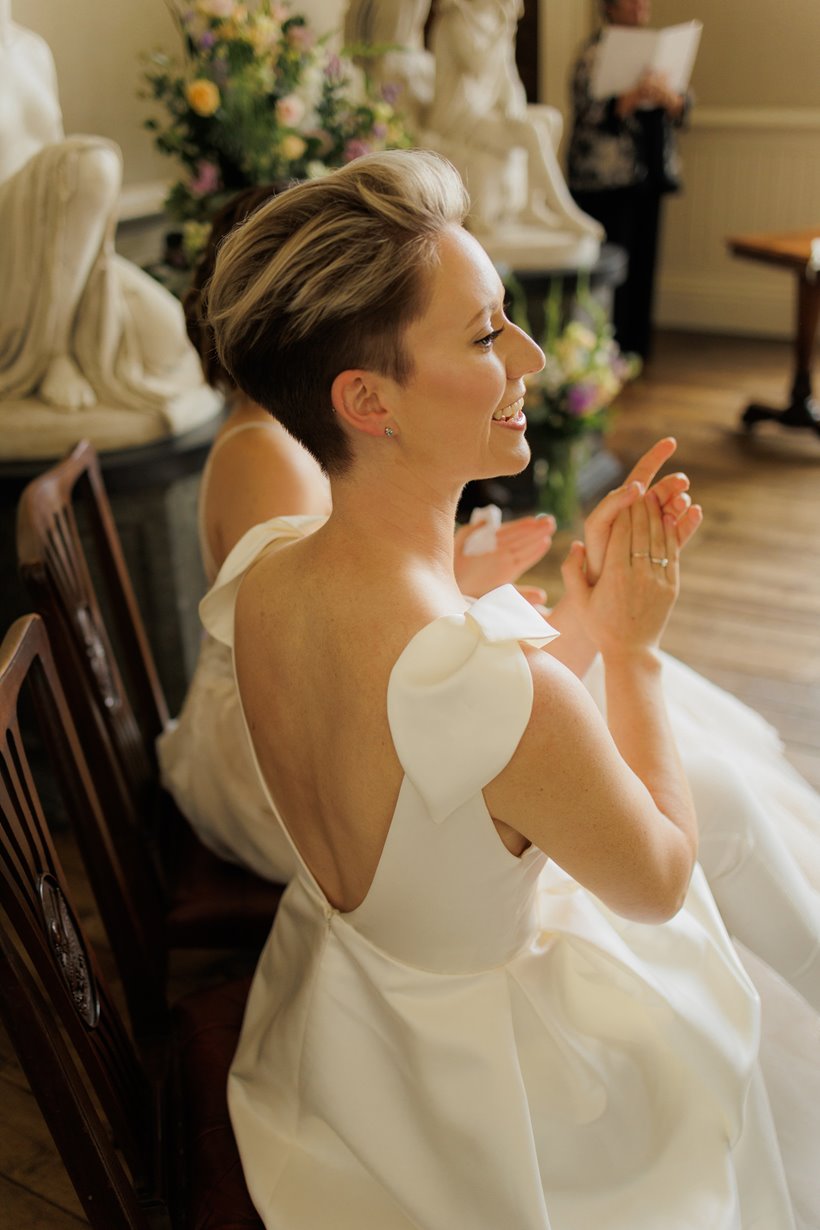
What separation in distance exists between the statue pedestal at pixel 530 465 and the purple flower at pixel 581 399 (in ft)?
1.11

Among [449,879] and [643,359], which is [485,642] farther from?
[643,359]

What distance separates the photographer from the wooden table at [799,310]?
4523mm

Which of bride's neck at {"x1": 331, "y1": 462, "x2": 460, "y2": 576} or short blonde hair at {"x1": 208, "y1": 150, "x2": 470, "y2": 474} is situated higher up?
short blonde hair at {"x1": 208, "y1": 150, "x2": 470, "y2": 474}

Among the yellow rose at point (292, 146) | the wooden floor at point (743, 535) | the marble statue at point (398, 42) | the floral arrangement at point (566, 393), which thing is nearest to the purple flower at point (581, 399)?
the floral arrangement at point (566, 393)

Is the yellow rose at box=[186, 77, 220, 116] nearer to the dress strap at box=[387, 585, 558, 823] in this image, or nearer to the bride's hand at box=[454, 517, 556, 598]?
the bride's hand at box=[454, 517, 556, 598]

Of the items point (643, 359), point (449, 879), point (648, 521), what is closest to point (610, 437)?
point (643, 359)

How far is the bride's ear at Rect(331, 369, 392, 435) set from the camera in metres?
0.98

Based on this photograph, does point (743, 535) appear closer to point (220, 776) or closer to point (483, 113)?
point (483, 113)

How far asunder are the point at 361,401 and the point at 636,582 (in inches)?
15.4

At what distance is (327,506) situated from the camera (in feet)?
5.61

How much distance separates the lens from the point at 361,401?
3.25 feet

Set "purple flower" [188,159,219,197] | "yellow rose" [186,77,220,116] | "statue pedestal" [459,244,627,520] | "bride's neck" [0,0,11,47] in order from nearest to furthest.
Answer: "bride's neck" [0,0,11,47], "yellow rose" [186,77,220,116], "purple flower" [188,159,219,197], "statue pedestal" [459,244,627,520]

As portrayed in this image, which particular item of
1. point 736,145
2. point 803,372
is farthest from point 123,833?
point 736,145

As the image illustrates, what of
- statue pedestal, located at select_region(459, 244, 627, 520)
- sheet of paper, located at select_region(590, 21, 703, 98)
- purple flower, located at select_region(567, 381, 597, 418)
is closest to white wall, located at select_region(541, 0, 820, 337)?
sheet of paper, located at select_region(590, 21, 703, 98)
